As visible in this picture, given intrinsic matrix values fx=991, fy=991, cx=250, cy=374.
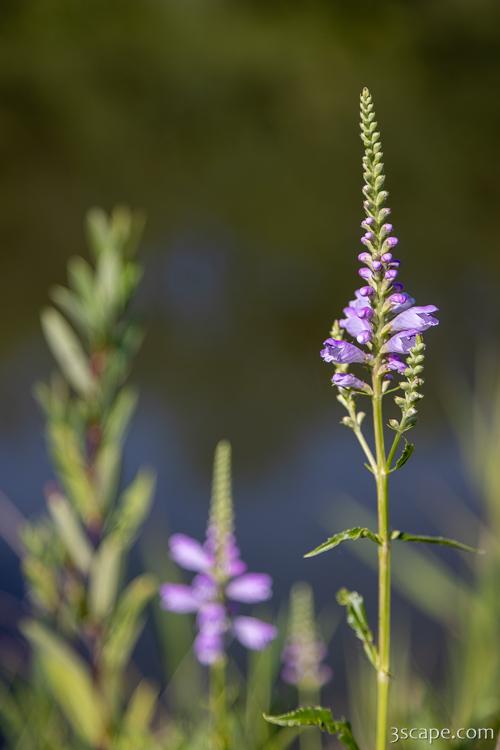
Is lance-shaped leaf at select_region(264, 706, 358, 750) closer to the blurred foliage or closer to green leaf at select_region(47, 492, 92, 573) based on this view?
green leaf at select_region(47, 492, 92, 573)

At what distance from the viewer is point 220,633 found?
2.43ft

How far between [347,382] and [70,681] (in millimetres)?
450

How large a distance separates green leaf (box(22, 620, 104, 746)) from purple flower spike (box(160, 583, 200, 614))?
86 millimetres

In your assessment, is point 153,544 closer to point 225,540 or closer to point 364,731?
point 364,731

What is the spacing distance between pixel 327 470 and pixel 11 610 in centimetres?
104

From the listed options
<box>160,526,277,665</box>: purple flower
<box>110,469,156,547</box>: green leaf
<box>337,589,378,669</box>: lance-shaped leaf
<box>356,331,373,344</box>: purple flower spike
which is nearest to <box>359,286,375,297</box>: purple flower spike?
<box>356,331,373,344</box>: purple flower spike

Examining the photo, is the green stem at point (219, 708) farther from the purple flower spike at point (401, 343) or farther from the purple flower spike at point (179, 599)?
the purple flower spike at point (401, 343)

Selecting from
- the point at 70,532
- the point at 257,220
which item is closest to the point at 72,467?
the point at 70,532

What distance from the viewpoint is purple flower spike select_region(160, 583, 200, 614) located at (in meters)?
0.79

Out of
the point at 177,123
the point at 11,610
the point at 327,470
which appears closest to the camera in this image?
the point at 11,610

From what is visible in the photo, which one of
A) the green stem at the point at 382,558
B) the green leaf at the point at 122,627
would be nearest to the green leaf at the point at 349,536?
the green stem at the point at 382,558

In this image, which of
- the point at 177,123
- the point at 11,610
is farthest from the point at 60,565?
the point at 177,123

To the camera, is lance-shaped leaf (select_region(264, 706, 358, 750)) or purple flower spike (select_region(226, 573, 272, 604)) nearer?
lance-shaped leaf (select_region(264, 706, 358, 750))

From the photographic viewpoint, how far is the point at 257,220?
15.7ft
